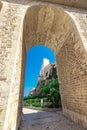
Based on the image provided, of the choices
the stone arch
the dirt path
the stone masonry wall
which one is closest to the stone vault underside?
the stone arch

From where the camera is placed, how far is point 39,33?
6.77m

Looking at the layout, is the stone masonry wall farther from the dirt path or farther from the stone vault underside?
the dirt path

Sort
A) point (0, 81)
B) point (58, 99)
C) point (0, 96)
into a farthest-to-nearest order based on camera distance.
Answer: point (58, 99), point (0, 81), point (0, 96)

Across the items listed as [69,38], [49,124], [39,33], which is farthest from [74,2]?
[49,124]

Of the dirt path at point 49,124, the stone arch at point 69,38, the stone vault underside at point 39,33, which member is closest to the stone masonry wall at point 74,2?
the stone vault underside at point 39,33

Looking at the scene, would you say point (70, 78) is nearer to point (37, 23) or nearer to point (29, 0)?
point (37, 23)

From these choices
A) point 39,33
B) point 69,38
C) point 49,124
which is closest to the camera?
point 49,124

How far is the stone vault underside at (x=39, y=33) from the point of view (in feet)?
10.6

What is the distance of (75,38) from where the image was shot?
4.88 m

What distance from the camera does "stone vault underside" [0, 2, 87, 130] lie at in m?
3.24

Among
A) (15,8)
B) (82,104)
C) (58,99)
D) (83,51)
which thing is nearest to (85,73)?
(83,51)

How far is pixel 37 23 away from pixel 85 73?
147 inches

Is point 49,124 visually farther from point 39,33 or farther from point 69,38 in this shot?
point 39,33

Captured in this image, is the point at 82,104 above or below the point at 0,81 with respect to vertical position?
below
